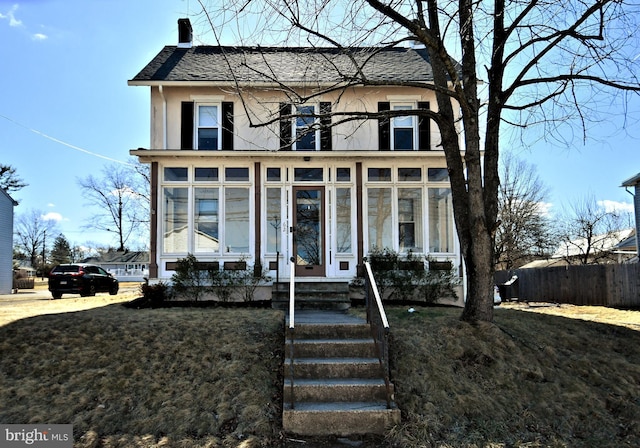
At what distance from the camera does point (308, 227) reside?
11688mm

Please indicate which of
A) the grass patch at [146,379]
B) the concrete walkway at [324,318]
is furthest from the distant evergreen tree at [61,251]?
the concrete walkway at [324,318]

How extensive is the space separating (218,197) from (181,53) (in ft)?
17.6

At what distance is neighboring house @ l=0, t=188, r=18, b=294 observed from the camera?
81.2 feet

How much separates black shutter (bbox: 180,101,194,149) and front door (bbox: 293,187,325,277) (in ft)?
10.1

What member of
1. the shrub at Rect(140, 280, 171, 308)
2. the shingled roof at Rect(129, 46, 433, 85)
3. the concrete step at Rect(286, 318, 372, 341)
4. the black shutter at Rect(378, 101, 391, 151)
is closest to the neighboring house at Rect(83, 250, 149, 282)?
the shingled roof at Rect(129, 46, 433, 85)

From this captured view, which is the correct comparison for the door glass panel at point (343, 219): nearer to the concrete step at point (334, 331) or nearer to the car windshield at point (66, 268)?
the concrete step at point (334, 331)

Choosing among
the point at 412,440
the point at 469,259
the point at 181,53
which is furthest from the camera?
the point at 181,53

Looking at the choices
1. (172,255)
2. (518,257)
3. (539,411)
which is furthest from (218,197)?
(518,257)

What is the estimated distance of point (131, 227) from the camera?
43250mm

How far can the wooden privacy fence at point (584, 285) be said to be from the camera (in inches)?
611

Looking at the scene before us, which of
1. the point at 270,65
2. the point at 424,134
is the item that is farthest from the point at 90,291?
the point at 424,134

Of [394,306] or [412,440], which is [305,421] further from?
[394,306]

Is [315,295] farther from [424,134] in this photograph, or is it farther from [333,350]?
[424,134]

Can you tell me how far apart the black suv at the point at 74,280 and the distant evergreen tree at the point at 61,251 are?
43948mm
